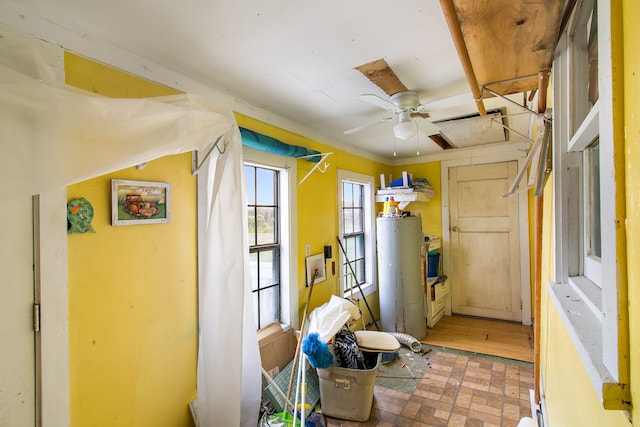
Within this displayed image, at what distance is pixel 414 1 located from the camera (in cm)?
117

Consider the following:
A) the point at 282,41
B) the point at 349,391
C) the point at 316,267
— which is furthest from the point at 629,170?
the point at 316,267

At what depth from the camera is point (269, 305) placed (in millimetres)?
2578

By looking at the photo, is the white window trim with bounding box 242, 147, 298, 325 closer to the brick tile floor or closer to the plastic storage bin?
the plastic storage bin

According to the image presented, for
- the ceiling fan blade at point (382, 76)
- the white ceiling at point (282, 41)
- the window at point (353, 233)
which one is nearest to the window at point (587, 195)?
the white ceiling at point (282, 41)

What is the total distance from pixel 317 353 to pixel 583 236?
1620mm

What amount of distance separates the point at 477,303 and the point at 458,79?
3294mm

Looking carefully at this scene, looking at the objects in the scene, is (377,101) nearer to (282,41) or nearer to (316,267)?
(282,41)

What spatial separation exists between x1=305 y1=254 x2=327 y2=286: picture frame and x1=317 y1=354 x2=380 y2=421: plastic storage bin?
920mm

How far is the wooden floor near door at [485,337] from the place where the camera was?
3047 mm

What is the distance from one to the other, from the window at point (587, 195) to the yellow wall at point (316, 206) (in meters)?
1.91

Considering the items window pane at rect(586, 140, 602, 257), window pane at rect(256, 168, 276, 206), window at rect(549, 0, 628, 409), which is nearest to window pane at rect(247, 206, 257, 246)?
window pane at rect(256, 168, 276, 206)

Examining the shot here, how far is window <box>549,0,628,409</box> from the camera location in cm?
51

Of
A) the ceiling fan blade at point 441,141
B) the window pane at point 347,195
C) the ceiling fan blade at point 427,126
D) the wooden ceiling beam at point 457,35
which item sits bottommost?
the window pane at point 347,195

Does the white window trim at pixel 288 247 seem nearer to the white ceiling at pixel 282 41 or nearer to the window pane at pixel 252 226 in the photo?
the window pane at pixel 252 226
